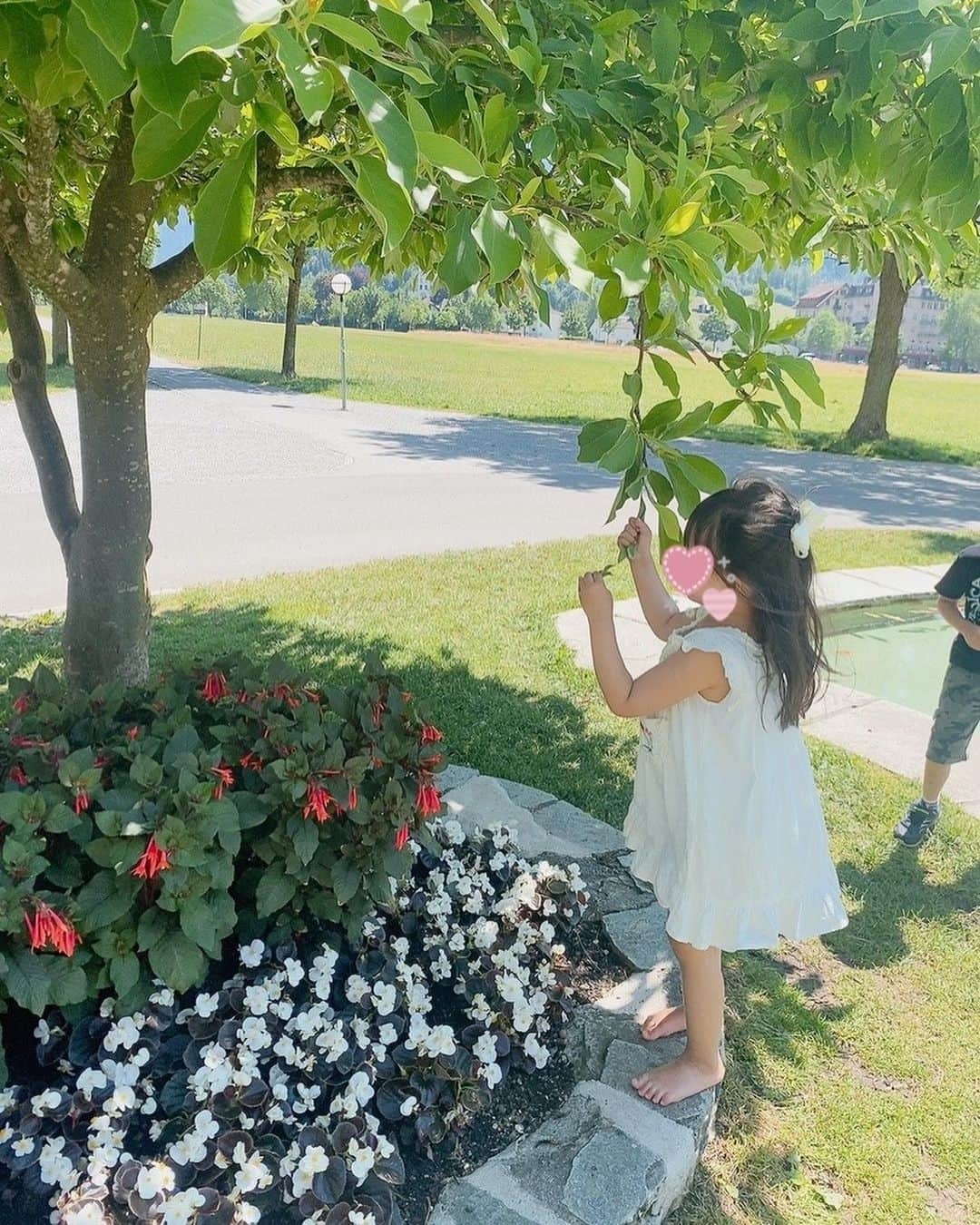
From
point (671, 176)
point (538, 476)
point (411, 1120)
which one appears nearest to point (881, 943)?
point (411, 1120)

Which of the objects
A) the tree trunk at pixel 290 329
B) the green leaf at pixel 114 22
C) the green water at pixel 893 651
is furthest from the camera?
the tree trunk at pixel 290 329

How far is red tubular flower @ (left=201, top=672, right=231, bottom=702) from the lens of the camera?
8.91 feet

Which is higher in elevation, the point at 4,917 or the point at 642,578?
the point at 642,578

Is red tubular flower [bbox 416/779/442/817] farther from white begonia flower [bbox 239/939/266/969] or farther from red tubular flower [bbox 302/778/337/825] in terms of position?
white begonia flower [bbox 239/939/266/969]

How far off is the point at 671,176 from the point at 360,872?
5.18 feet

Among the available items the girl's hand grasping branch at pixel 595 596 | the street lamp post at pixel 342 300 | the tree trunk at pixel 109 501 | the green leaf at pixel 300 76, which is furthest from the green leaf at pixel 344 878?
the street lamp post at pixel 342 300

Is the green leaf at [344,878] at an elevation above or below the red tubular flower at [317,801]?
below

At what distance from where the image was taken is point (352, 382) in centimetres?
2620

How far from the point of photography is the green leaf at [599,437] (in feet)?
5.61

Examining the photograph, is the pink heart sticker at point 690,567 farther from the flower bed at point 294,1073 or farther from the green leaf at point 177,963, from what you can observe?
the green leaf at point 177,963

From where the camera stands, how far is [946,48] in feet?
4.56

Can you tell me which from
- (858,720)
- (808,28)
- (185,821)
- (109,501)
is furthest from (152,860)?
(858,720)

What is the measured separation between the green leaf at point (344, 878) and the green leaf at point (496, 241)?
1.41 m

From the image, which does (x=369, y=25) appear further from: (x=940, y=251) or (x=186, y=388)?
(x=186, y=388)
